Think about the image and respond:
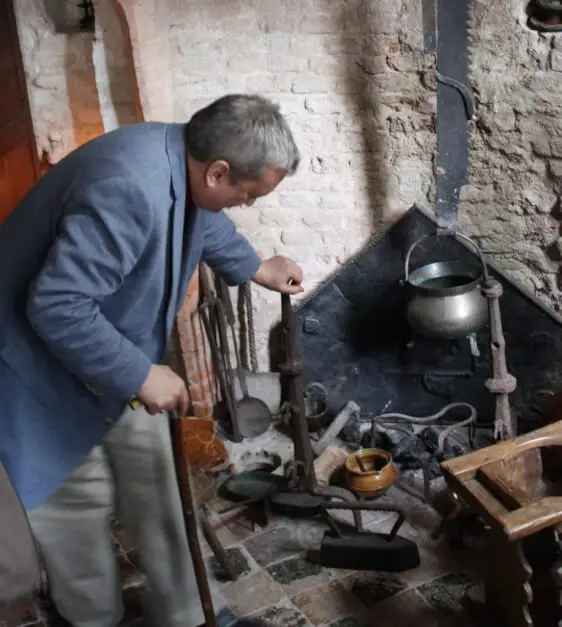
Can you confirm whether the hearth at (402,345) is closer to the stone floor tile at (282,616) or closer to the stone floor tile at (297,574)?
the stone floor tile at (297,574)

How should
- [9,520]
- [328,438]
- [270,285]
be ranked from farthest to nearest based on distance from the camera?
[328,438] → [270,285] → [9,520]

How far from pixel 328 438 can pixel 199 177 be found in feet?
5.95

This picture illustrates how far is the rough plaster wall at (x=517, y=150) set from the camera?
3.18 m

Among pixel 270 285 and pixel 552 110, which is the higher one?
pixel 552 110

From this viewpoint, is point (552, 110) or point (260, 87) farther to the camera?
point (260, 87)

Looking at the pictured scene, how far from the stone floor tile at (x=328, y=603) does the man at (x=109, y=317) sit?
0.48 meters

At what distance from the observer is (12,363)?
2236 millimetres

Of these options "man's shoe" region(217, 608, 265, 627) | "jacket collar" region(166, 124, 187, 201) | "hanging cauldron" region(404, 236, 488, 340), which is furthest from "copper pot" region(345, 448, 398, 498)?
"jacket collar" region(166, 124, 187, 201)

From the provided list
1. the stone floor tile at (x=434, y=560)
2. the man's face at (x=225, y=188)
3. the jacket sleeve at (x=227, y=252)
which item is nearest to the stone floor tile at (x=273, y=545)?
the stone floor tile at (x=434, y=560)

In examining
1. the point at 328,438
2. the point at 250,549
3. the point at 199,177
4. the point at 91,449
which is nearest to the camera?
the point at 199,177

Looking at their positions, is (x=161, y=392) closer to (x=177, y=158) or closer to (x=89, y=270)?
(x=89, y=270)

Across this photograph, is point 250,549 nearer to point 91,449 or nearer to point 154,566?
point 154,566

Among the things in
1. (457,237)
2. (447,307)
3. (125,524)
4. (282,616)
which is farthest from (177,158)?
(457,237)

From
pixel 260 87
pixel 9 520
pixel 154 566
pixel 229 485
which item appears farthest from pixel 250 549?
pixel 260 87
